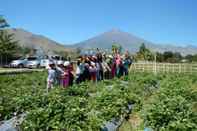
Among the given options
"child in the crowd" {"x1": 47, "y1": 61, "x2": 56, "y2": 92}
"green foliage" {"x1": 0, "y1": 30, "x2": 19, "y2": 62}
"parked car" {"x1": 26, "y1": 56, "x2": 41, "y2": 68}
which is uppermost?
"green foliage" {"x1": 0, "y1": 30, "x2": 19, "y2": 62}

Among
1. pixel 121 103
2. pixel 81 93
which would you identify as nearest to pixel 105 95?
pixel 121 103

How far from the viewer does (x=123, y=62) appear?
24000 millimetres

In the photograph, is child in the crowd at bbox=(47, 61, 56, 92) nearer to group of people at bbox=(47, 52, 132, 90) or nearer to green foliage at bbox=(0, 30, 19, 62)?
group of people at bbox=(47, 52, 132, 90)

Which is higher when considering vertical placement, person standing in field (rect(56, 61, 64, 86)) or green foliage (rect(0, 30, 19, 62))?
green foliage (rect(0, 30, 19, 62))

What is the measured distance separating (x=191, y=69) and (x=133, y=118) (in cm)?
2816

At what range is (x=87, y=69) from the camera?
18.4m

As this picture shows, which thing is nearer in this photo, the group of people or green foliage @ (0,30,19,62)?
the group of people

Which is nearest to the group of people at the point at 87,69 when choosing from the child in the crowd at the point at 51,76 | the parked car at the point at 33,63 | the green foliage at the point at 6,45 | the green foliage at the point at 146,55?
the child in the crowd at the point at 51,76

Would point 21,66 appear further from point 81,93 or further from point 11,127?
point 11,127

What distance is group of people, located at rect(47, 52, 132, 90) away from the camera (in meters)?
16.0

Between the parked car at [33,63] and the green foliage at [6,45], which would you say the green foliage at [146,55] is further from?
the parked car at [33,63]

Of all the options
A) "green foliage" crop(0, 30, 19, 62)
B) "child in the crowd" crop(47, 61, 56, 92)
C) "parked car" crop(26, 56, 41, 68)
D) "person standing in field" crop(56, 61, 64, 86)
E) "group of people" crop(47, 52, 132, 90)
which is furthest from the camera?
"green foliage" crop(0, 30, 19, 62)

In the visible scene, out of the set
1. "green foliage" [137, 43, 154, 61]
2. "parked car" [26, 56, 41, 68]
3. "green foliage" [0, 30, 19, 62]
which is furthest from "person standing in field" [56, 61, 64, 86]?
"green foliage" [137, 43, 154, 61]

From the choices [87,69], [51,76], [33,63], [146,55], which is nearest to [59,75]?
[51,76]
